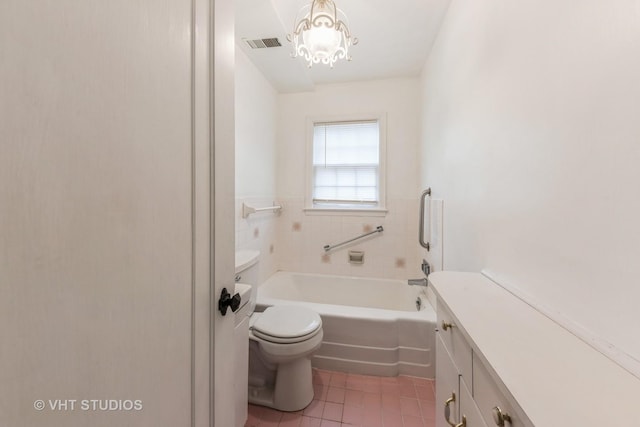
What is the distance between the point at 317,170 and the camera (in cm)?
281

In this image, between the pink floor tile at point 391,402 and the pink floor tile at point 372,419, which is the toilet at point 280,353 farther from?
the pink floor tile at point 391,402

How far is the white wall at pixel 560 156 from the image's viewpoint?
1.77 feet

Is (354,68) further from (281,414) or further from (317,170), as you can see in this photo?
(281,414)

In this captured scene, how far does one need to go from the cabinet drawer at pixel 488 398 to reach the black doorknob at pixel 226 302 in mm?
647

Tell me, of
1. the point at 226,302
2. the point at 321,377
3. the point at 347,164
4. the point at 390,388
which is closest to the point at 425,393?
the point at 390,388

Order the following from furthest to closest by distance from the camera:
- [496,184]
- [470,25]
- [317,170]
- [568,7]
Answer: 1. [317,170]
2. [470,25]
3. [496,184]
4. [568,7]

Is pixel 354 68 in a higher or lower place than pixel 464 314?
higher

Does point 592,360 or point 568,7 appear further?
point 568,7

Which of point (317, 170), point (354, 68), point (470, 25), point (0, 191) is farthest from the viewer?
point (317, 170)

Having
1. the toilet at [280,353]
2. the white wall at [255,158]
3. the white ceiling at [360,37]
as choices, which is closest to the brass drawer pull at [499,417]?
the toilet at [280,353]

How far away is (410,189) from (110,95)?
2.54m

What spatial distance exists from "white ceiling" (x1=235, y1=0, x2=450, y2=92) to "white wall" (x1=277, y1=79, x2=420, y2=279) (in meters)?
0.15

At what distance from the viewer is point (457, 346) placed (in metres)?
0.76

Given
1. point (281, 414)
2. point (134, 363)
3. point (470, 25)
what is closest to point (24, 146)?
point (134, 363)
